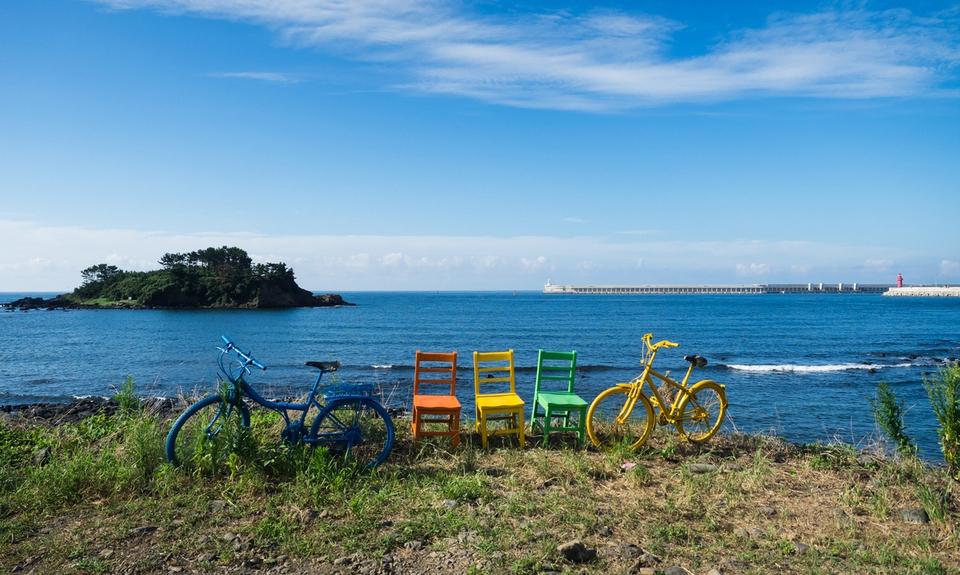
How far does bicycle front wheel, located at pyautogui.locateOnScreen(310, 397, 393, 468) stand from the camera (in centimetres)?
675

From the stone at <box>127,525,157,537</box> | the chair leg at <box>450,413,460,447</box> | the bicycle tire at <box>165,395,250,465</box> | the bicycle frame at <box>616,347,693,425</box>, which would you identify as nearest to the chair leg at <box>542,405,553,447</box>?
the bicycle frame at <box>616,347,693,425</box>

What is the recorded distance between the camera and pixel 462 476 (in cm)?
652

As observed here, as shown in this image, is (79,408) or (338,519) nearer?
(338,519)

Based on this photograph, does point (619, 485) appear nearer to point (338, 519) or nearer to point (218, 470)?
point (338, 519)

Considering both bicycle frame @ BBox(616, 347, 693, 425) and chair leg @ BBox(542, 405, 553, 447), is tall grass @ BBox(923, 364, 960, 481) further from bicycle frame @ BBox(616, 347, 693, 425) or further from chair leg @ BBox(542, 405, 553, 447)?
chair leg @ BBox(542, 405, 553, 447)

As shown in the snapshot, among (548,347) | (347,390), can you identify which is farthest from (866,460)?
(548,347)

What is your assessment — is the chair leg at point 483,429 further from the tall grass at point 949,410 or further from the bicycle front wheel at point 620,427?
Answer: the tall grass at point 949,410

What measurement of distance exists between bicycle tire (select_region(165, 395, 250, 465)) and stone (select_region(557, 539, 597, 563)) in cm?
368

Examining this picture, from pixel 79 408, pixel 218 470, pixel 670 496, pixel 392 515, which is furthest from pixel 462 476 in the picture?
pixel 79 408

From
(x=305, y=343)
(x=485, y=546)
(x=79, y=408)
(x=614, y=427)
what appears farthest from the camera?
(x=305, y=343)

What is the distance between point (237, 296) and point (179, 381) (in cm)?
6742

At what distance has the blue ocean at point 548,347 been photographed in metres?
19.7

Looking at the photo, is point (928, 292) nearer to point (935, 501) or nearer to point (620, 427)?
point (620, 427)

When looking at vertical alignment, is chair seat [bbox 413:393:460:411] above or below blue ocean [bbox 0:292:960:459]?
above
